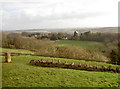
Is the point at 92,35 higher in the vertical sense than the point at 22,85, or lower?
higher

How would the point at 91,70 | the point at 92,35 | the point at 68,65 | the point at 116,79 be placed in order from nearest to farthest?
the point at 116,79
the point at 91,70
the point at 68,65
the point at 92,35

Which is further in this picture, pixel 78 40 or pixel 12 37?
pixel 78 40

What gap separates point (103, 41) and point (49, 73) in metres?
16.9

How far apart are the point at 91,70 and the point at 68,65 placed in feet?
4.25

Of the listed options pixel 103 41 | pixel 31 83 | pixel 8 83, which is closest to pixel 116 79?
pixel 31 83

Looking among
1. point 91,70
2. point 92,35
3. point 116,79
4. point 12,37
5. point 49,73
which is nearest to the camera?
point 116,79

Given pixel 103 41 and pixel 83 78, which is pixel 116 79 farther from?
pixel 103 41

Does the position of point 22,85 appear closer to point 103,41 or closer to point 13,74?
point 13,74

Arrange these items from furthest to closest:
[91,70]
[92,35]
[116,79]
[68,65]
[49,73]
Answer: [92,35], [68,65], [91,70], [49,73], [116,79]

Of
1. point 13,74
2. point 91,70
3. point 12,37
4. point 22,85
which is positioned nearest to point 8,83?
point 22,85

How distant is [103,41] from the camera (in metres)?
21.7

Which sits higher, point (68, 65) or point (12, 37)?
point (12, 37)

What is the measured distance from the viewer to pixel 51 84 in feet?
17.4

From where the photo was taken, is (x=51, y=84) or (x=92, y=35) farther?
(x=92, y=35)
